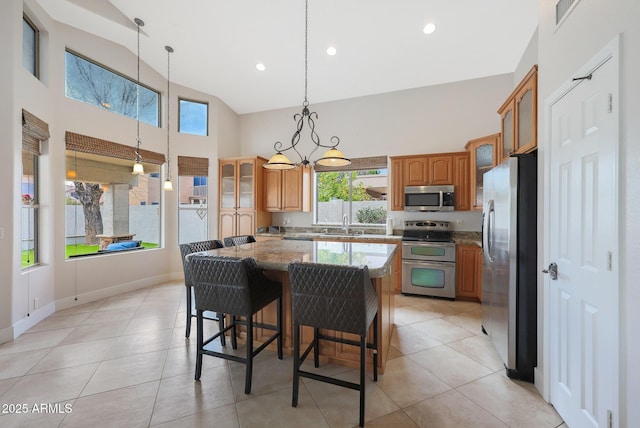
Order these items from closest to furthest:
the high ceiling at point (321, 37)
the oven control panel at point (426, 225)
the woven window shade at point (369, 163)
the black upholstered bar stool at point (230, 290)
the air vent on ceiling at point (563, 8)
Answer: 1. the air vent on ceiling at point (563, 8)
2. the black upholstered bar stool at point (230, 290)
3. the high ceiling at point (321, 37)
4. the oven control panel at point (426, 225)
5. the woven window shade at point (369, 163)

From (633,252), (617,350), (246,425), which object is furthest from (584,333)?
(246,425)

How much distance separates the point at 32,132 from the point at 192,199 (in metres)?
2.40

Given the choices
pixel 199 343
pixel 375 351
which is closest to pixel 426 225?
pixel 375 351

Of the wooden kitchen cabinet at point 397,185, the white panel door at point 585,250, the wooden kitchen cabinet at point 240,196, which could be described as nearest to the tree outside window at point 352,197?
the wooden kitchen cabinet at point 397,185

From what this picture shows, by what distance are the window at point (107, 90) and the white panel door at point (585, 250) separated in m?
5.52

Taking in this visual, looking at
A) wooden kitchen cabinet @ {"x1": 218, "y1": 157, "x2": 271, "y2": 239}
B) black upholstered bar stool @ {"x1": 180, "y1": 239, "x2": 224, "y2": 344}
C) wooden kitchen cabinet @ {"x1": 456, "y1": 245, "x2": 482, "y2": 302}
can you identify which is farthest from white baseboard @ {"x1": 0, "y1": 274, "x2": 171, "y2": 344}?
wooden kitchen cabinet @ {"x1": 456, "y1": 245, "x2": 482, "y2": 302}

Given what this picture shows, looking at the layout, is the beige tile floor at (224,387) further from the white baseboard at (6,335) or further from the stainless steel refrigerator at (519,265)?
the stainless steel refrigerator at (519,265)

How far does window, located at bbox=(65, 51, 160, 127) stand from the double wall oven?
5.01 metres

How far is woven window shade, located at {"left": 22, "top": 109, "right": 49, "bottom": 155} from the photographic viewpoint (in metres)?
2.92

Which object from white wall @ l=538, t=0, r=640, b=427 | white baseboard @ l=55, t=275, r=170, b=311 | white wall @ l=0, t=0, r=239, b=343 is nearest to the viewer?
white wall @ l=538, t=0, r=640, b=427

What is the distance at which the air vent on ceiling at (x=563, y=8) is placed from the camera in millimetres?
1622

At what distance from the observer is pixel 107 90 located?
4.14 metres

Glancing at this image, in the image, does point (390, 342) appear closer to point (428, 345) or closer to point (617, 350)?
point (428, 345)

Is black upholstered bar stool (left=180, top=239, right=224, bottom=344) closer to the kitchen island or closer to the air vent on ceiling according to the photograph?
the kitchen island
